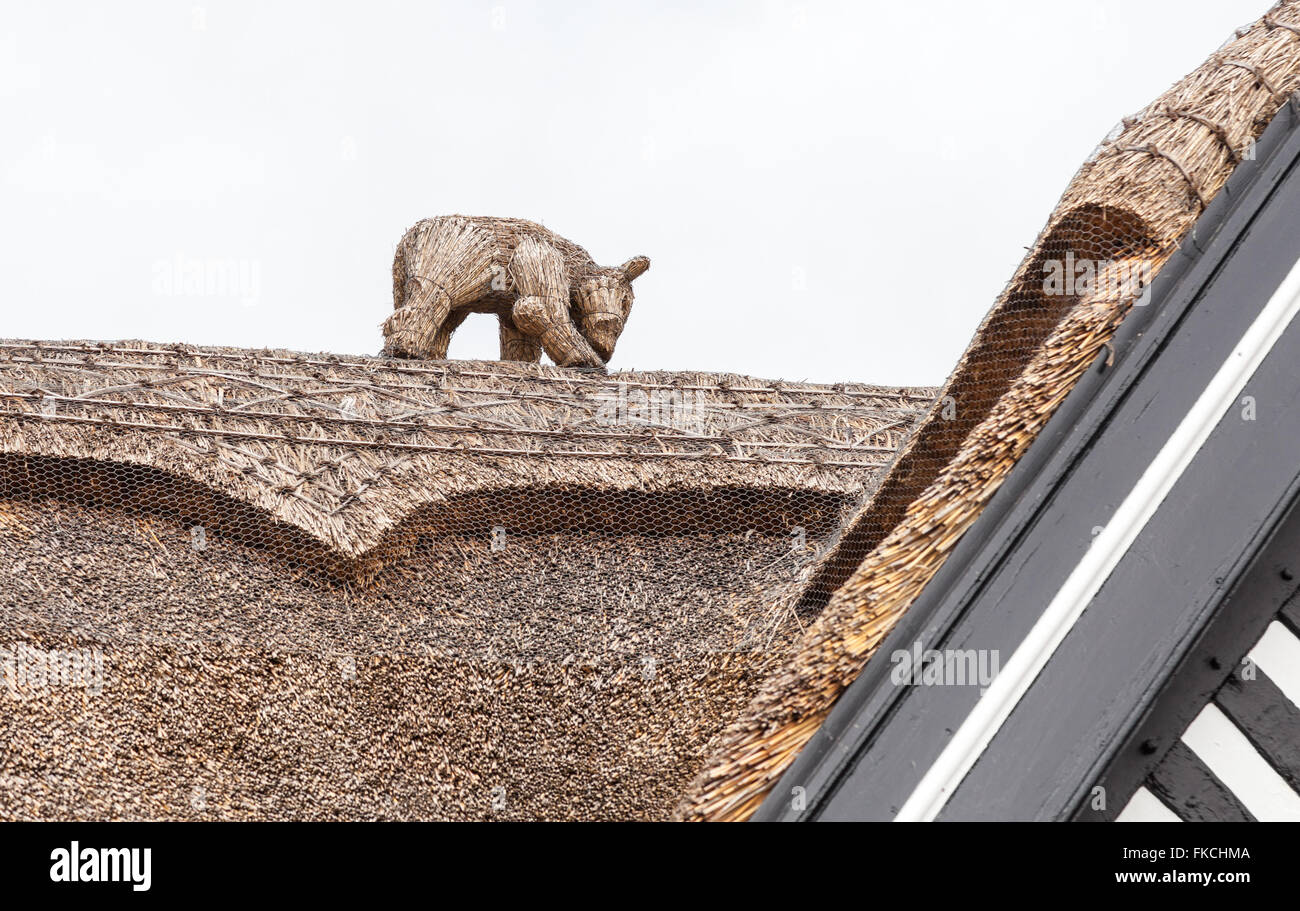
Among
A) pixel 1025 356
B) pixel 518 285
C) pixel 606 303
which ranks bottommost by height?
pixel 1025 356

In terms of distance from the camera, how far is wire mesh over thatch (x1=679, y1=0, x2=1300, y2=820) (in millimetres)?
3025

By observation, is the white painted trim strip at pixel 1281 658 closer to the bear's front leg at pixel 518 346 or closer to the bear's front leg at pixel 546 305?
the bear's front leg at pixel 546 305

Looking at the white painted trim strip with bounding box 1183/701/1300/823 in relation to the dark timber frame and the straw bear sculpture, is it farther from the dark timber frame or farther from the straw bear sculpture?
the straw bear sculpture

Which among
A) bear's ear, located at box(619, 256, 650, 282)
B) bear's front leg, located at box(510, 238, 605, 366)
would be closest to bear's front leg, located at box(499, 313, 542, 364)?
bear's front leg, located at box(510, 238, 605, 366)

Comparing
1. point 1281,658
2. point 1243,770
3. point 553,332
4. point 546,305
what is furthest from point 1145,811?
point 546,305

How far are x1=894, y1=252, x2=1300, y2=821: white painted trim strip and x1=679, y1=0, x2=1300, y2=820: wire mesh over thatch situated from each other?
28cm

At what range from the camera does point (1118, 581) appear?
2.84 meters

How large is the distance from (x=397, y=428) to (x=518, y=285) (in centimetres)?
290

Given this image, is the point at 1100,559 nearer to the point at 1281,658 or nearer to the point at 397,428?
the point at 1281,658

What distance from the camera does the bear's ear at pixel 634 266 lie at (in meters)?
11.1

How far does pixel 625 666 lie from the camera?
258 inches

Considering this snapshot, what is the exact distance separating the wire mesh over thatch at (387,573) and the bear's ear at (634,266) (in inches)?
74.4

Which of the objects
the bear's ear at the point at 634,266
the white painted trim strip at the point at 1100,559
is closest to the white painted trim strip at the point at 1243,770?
the white painted trim strip at the point at 1100,559
